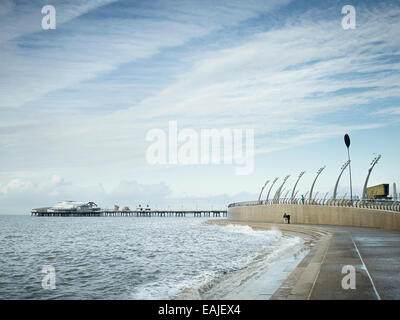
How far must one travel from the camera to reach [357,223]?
1203 inches

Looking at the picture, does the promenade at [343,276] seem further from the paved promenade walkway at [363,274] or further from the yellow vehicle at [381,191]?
the yellow vehicle at [381,191]

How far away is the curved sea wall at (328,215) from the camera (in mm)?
26450

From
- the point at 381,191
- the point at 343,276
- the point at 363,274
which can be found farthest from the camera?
the point at 381,191

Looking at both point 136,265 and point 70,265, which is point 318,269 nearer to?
point 136,265

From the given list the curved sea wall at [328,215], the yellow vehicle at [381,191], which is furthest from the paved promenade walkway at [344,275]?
the yellow vehicle at [381,191]

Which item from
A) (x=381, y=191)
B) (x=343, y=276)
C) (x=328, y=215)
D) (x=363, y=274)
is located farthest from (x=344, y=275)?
(x=381, y=191)

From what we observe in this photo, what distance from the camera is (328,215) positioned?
3644 centimetres

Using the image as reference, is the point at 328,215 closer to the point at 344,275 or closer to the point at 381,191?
the point at 381,191

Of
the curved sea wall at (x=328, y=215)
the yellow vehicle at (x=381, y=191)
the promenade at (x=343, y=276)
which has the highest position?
the yellow vehicle at (x=381, y=191)

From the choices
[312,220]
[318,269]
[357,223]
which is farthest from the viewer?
[312,220]

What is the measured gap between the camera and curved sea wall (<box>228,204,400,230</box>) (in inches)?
1041
